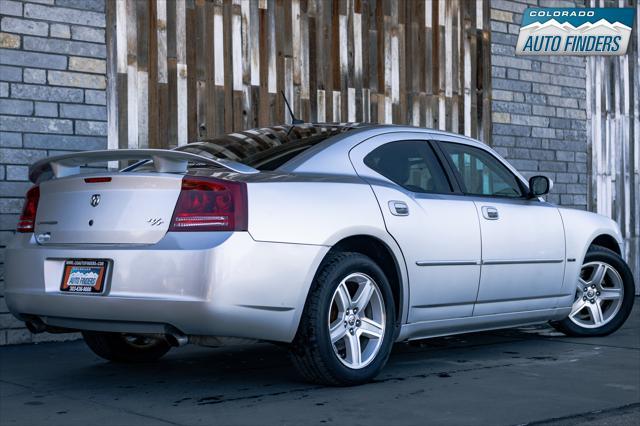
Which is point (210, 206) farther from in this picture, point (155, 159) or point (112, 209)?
point (112, 209)

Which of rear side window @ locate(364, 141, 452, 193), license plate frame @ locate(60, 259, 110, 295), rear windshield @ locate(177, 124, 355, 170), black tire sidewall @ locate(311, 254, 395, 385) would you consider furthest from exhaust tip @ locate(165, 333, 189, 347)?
rear side window @ locate(364, 141, 452, 193)

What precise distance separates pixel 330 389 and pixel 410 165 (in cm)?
158

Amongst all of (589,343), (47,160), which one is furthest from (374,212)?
(589,343)

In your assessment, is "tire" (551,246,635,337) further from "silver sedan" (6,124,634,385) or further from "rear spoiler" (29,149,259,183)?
"rear spoiler" (29,149,259,183)

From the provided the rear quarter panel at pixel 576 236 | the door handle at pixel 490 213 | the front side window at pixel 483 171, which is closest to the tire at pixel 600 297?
the rear quarter panel at pixel 576 236

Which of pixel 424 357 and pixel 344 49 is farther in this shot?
pixel 344 49

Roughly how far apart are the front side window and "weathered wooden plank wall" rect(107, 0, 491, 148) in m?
2.63

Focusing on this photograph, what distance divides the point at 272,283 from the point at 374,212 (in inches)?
34.3

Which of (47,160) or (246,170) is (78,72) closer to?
(47,160)

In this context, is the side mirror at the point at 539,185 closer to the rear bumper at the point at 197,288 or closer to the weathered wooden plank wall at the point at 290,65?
the rear bumper at the point at 197,288

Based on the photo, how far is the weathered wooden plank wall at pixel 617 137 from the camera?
12.8 m

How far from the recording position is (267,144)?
5922mm

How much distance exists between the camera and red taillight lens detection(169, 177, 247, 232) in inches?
195

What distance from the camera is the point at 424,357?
6.70 meters
